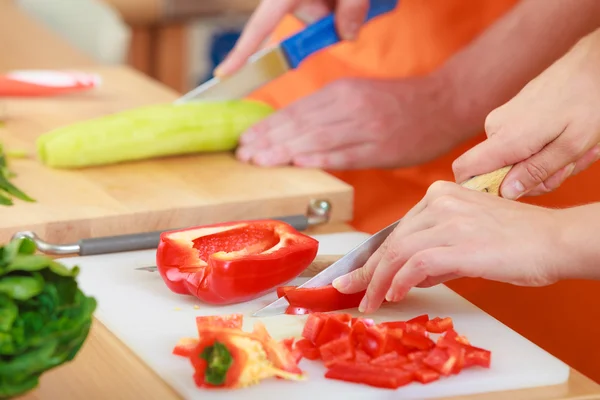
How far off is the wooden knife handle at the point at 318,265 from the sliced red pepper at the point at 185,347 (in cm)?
29

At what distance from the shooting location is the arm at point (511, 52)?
→ 5.81ft

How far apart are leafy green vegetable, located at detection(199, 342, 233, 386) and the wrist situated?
1.27 feet

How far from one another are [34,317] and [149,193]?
2.49ft

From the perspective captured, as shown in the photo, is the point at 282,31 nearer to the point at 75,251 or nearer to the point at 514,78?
the point at 514,78

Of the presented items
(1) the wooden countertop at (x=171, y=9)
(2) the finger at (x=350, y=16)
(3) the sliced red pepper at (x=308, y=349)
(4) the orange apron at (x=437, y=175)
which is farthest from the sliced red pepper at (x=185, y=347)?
(1) the wooden countertop at (x=171, y=9)

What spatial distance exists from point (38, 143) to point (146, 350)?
28.6 inches

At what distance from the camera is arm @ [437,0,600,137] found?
177 cm

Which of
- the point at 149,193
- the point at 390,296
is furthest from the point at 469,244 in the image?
the point at 149,193

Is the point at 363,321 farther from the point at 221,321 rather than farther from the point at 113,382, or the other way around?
the point at 113,382

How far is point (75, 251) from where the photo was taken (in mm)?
1417

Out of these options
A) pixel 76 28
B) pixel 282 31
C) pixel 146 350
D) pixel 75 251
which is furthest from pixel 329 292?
pixel 76 28

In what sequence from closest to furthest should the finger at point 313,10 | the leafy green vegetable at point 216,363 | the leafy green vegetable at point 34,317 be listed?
1. the leafy green vegetable at point 34,317
2. the leafy green vegetable at point 216,363
3. the finger at point 313,10

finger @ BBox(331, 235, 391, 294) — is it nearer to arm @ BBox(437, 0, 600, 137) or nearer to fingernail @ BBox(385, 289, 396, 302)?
fingernail @ BBox(385, 289, 396, 302)

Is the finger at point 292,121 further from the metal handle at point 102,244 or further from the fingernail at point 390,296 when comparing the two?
the fingernail at point 390,296
